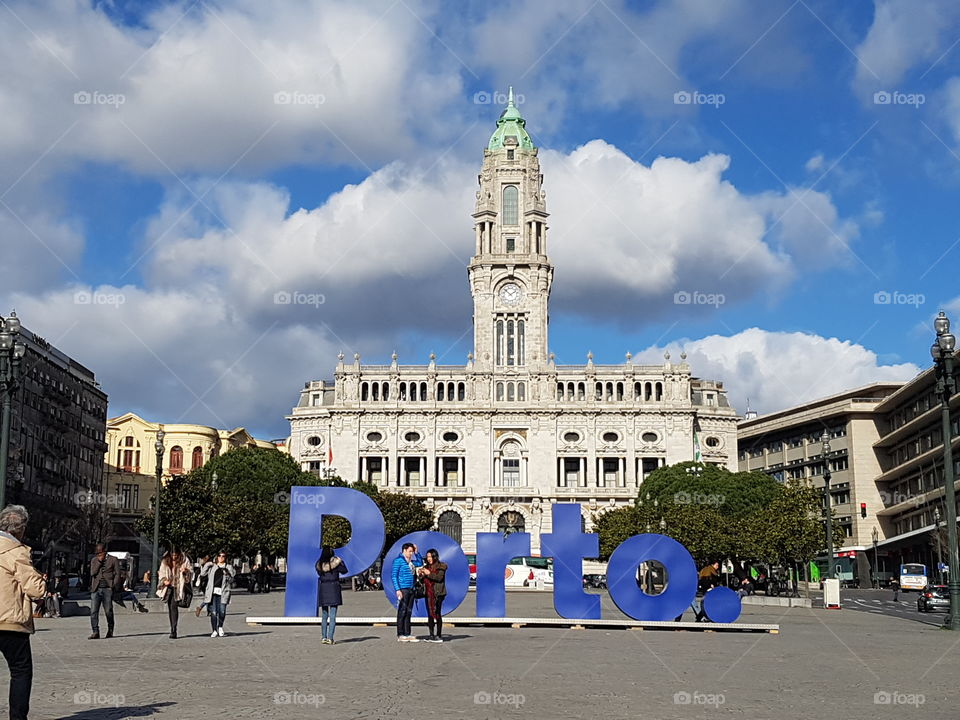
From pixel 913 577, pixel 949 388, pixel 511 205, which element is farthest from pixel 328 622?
pixel 511 205

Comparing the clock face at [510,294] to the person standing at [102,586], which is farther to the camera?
the clock face at [510,294]

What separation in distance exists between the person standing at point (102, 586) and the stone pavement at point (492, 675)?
75cm

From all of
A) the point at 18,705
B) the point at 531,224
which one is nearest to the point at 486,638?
the point at 18,705

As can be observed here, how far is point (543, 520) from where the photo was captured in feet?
363

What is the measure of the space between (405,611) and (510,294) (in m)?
95.4

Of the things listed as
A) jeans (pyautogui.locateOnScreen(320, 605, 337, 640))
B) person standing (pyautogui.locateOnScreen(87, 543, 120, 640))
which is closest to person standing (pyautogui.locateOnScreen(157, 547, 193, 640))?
person standing (pyautogui.locateOnScreen(87, 543, 120, 640))

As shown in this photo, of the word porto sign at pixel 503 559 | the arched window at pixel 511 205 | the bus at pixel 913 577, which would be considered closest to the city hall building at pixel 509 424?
the arched window at pixel 511 205

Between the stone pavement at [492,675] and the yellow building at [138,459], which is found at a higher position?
the yellow building at [138,459]

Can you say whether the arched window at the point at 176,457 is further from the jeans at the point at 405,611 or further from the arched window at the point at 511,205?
the jeans at the point at 405,611

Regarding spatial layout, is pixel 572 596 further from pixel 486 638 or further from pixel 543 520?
pixel 543 520

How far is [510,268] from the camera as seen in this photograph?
117562 mm

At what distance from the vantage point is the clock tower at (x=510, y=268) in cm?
11644

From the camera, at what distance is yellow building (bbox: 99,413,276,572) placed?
386 ft

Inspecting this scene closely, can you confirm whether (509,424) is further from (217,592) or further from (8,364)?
(217,592)
